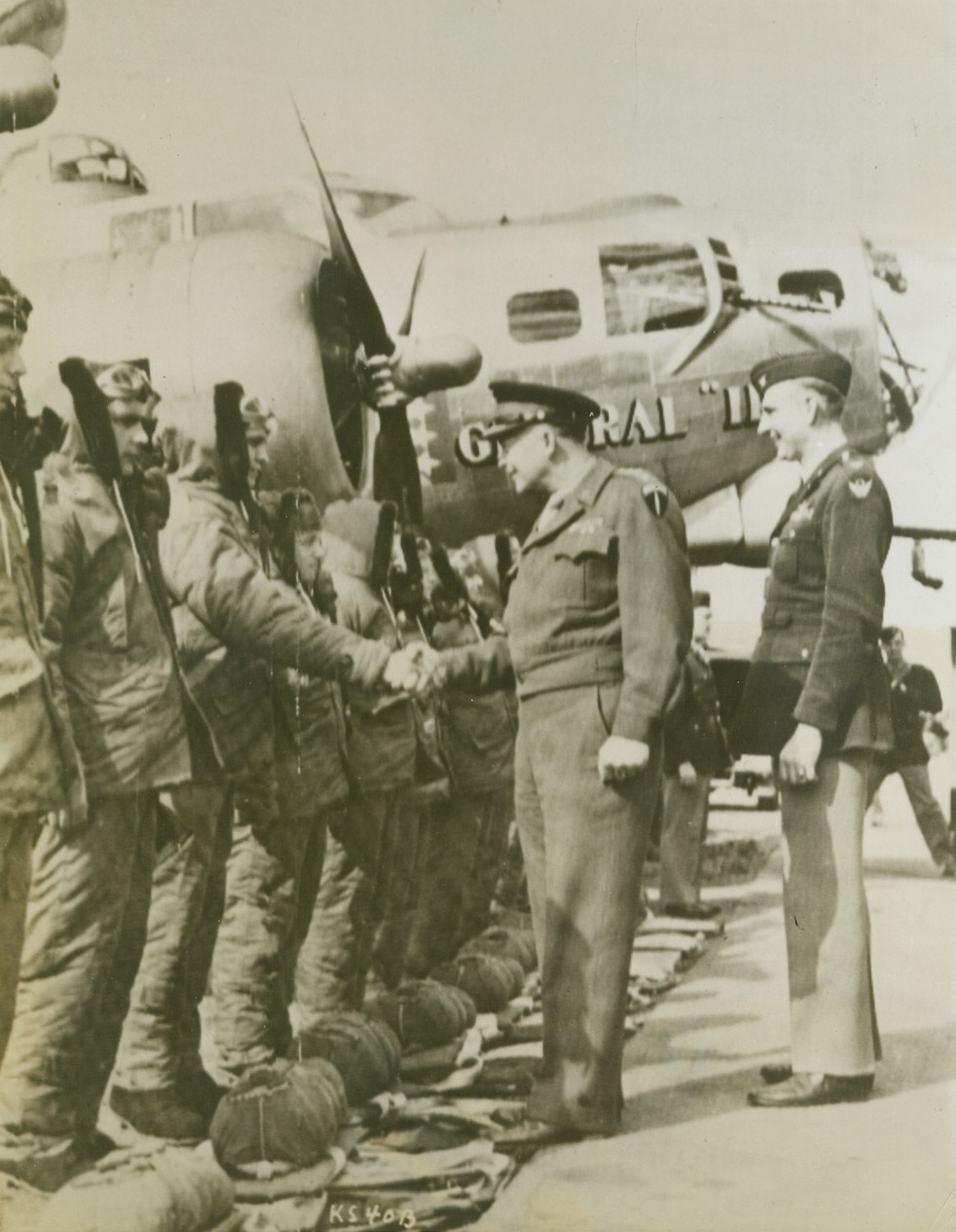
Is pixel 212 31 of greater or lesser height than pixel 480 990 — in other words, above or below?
above

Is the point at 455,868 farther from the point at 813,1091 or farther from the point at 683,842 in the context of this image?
the point at 813,1091

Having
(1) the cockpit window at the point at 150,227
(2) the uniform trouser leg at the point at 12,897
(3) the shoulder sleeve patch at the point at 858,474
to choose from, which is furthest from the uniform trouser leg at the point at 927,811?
(1) the cockpit window at the point at 150,227

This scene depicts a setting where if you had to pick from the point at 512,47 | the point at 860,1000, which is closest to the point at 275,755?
the point at 860,1000

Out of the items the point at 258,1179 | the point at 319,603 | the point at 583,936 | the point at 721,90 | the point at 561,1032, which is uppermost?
the point at 721,90

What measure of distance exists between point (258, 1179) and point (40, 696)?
60.2 inches

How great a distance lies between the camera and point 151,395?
4496 millimetres

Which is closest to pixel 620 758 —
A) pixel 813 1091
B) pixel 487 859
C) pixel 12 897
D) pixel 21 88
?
pixel 487 859

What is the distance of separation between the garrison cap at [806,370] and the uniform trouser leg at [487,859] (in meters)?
1.53

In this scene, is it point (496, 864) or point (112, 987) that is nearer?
point (112, 987)

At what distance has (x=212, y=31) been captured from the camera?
15.2 feet

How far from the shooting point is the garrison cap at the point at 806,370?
15.7ft

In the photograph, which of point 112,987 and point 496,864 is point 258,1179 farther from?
point 496,864

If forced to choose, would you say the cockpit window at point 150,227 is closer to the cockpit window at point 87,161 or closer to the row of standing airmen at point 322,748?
the cockpit window at point 87,161

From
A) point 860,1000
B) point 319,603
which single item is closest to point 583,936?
point 860,1000
